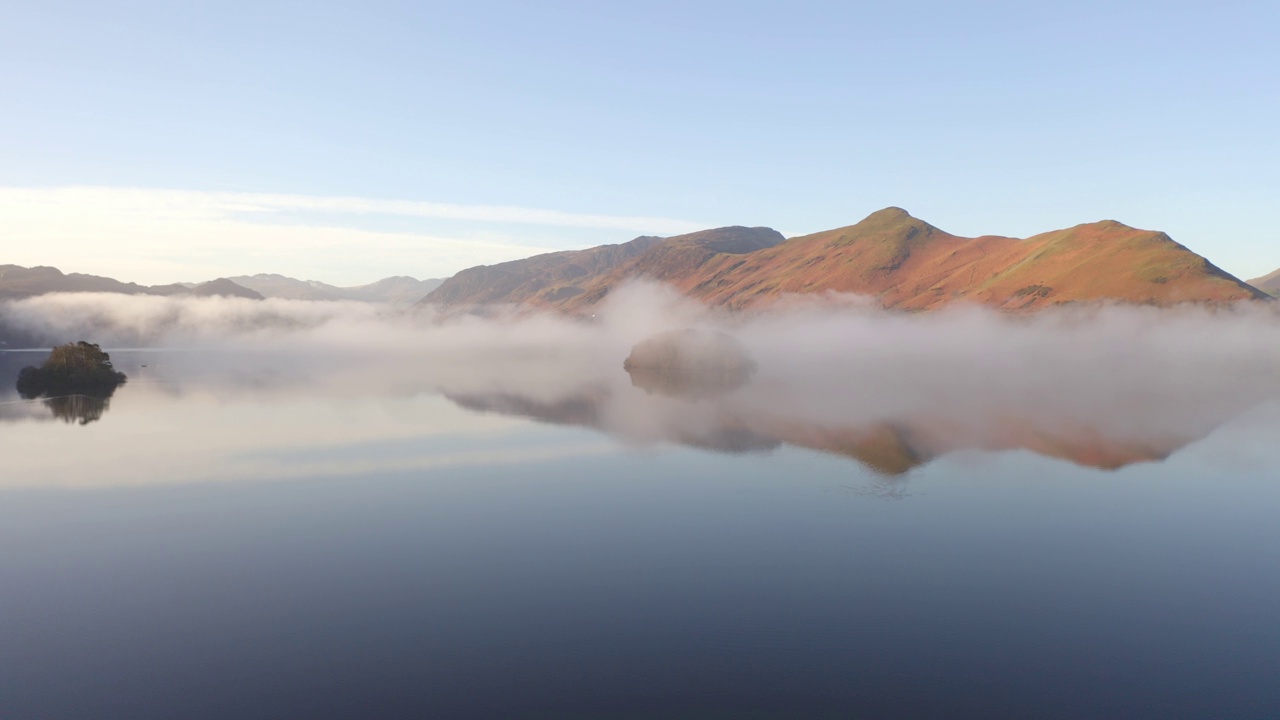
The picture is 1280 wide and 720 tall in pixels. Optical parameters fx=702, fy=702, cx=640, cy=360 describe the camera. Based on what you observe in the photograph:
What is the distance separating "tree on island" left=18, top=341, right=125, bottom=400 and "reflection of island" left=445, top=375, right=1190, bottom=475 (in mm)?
61670

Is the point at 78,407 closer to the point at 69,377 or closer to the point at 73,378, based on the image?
the point at 73,378

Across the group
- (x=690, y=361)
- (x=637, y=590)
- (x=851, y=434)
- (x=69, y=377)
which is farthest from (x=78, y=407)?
(x=690, y=361)

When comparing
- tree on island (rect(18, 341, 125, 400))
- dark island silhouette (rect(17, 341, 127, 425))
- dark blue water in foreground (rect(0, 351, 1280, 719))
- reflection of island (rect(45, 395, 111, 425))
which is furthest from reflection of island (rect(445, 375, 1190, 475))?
tree on island (rect(18, 341, 125, 400))

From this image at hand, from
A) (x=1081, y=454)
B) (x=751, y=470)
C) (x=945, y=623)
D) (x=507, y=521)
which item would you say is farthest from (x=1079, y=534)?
(x=507, y=521)

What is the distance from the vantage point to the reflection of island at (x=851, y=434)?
173ft

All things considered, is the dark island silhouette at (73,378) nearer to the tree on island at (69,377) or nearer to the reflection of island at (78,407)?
the tree on island at (69,377)

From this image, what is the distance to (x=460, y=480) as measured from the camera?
145ft

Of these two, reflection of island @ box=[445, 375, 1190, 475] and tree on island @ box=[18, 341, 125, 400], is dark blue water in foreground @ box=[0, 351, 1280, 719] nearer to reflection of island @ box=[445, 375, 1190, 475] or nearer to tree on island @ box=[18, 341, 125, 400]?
reflection of island @ box=[445, 375, 1190, 475]

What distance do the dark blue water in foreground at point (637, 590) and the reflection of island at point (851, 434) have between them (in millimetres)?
4401

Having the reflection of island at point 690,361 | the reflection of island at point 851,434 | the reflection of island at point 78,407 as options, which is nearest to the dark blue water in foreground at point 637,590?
the reflection of island at point 851,434

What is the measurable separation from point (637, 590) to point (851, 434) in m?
40.3

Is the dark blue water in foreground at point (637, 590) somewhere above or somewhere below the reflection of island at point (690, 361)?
below

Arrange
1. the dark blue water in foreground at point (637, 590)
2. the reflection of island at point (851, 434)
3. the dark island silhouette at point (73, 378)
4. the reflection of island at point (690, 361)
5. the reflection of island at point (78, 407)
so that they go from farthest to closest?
the reflection of island at point (690, 361), the dark island silhouette at point (73, 378), the reflection of island at point (78, 407), the reflection of island at point (851, 434), the dark blue water in foreground at point (637, 590)

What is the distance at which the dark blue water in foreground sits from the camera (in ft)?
61.1
